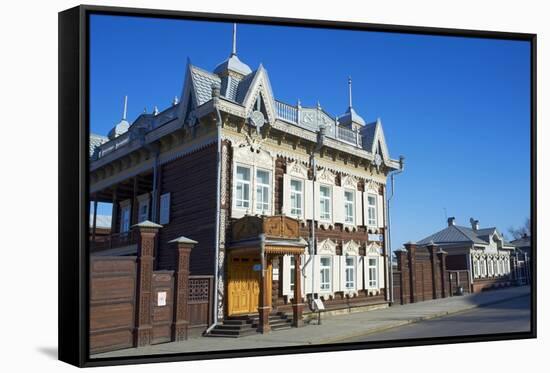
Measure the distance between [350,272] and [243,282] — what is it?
3.06 m

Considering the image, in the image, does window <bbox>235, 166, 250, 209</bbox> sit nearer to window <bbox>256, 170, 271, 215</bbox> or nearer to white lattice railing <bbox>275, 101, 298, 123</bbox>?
window <bbox>256, 170, 271, 215</bbox>

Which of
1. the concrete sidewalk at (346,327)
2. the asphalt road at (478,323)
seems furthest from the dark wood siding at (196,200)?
the asphalt road at (478,323)

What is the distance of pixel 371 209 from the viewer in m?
14.5

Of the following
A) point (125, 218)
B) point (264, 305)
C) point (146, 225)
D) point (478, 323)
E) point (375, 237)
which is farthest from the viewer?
point (375, 237)

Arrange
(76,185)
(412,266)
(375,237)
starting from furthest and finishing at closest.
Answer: (375,237)
(412,266)
(76,185)

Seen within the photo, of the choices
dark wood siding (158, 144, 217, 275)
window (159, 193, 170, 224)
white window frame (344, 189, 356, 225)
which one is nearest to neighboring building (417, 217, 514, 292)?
white window frame (344, 189, 356, 225)

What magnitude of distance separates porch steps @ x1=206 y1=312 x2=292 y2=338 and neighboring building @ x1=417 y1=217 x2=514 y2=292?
3.74m

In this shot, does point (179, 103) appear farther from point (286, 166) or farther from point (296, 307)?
point (296, 307)

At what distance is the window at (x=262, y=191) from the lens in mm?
12367

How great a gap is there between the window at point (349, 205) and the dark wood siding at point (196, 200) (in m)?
3.73

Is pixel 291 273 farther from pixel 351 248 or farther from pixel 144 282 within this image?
pixel 144 282

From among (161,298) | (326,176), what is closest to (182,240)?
(161,298)

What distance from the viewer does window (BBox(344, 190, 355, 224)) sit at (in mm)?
14281

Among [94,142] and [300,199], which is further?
[300,199]
